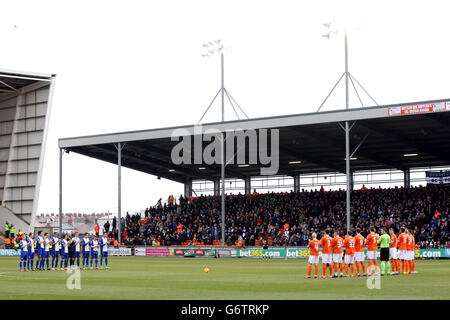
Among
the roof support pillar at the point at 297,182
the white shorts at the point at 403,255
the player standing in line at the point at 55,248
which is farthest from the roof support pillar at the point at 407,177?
the player standing in line at the point at 55,248

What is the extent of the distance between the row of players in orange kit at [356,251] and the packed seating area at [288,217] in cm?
1734

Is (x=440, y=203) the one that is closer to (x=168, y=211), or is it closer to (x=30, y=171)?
(x=168, y=211)

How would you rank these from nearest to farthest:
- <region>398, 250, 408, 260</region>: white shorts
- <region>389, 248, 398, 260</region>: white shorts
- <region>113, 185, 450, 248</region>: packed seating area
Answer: <region>398, 250, 408, 260</region>: white shorts < <region>389, 248, 398, 260</region>: white shorts < <region>113, 185, 450, 248</region>: packed seating area

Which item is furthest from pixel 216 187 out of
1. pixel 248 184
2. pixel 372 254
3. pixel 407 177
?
pixel 372 254

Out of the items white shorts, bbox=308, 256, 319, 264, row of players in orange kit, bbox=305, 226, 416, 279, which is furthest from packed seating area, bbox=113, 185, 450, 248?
white shorts, bbox=308, 256, 319, 264

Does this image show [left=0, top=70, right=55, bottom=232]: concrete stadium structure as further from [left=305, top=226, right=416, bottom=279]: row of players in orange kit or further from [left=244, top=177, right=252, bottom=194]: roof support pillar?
[left=305, top=226, right=416, bottom=279]: row of players in orange kit

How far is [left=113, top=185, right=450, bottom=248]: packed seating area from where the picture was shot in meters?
50.4

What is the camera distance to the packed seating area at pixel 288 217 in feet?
165

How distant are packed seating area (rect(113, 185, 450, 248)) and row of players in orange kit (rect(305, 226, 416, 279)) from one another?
56.9 feet

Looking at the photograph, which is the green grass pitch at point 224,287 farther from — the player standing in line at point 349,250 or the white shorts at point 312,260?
the player standing in line at point 349,250

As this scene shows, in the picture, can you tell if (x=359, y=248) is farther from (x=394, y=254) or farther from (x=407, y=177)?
(x=407, y=177)
